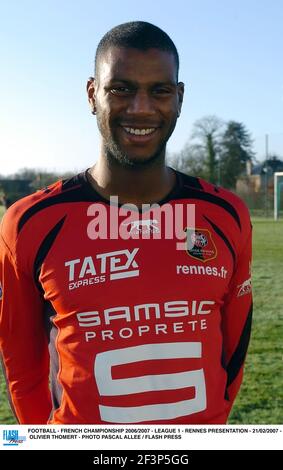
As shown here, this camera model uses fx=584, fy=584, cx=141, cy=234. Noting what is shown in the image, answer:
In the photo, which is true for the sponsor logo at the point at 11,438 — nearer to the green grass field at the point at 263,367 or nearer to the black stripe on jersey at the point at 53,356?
the black stripe on jersey at the point at 53,356

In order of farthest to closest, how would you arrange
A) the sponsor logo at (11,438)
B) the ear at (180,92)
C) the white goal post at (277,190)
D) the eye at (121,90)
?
the white goal post at (277,190) → the ear at (180,92) → the eye at (121,90) → the sponsor logo at (11,438)

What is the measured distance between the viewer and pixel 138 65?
52.4 inches

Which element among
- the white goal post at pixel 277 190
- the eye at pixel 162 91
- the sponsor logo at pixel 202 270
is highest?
the eye at pixel 162 91

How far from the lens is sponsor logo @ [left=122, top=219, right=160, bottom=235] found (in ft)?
4.59

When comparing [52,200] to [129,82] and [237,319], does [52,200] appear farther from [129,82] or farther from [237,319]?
[237,319]

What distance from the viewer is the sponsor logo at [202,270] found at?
137cm

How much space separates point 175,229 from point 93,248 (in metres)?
0.21

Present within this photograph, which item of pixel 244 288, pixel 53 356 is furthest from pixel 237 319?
pixel 53 356

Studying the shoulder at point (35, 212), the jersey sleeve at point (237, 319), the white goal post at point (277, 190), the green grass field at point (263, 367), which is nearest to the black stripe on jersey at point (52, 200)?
the shoulder at point (35, 212)

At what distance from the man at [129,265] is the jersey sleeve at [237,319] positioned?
0.09 m

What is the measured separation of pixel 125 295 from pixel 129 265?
7 cm

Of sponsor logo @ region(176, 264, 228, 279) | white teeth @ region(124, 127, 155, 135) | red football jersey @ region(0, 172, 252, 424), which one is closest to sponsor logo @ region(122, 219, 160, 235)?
red football jersey @ region(0, 172, 252, 424)
